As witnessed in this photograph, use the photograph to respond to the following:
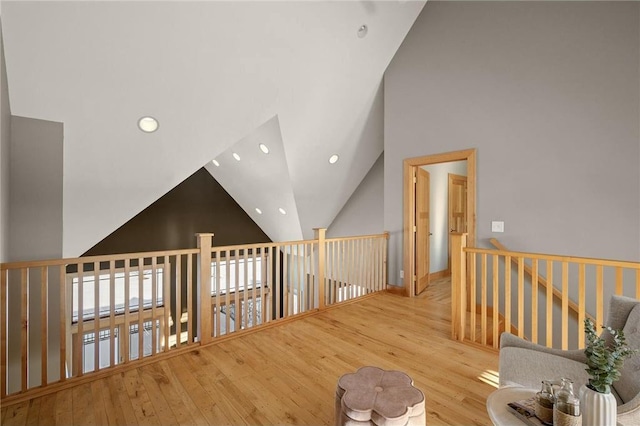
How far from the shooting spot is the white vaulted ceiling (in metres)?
2.62

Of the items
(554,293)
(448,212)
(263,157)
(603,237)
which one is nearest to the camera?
(603,237)

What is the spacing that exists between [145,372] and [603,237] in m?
4.05

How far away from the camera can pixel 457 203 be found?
19.9ft

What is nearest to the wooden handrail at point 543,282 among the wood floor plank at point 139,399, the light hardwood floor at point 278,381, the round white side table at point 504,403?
the light hardwood floor at point 278,381

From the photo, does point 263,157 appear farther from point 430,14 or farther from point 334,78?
point 430,14

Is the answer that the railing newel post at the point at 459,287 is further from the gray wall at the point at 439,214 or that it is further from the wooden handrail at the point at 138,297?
the gray wall at the point at 439,214

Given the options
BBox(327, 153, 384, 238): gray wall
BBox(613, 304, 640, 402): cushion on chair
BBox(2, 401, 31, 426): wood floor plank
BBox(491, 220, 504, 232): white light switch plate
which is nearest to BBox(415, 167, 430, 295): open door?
BBox(491, 220, 504, 232): white light switch plate

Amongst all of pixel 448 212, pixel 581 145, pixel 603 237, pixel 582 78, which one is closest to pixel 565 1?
pixel 582 78

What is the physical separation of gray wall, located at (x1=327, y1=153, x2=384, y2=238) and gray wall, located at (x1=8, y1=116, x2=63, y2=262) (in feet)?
15.3

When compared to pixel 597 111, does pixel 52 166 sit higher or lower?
lower

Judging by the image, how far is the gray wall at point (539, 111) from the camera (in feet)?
9.33

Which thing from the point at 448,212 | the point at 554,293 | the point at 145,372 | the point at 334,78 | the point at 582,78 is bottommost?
the point at 145,372

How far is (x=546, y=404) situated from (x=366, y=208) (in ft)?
17.2

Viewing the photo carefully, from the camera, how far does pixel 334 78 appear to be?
413 cm
